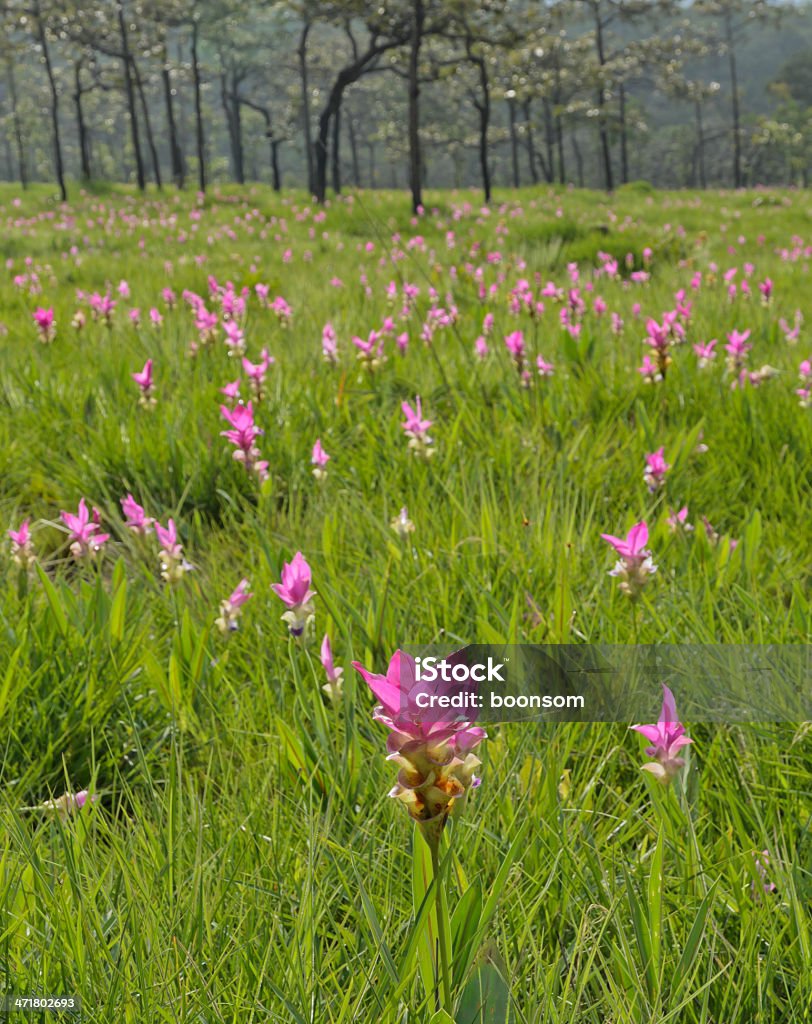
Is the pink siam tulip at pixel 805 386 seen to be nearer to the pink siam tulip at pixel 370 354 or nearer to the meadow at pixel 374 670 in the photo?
the meadow at pixel 374 670

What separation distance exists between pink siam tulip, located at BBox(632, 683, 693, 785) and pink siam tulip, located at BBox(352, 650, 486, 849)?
0.37 m

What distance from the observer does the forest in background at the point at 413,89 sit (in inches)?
854

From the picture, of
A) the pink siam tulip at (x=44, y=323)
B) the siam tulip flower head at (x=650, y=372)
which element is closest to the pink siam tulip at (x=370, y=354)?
the siam tulip flower head at (x=650, y=372)

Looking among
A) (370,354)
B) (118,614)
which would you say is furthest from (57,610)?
(370,354)

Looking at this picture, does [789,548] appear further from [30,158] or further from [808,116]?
[30,158]

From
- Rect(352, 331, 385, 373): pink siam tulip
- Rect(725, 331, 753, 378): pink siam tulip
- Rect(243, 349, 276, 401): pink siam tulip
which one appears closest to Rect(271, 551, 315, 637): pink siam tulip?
Rect(243, 349, 276, 401): pink siam tulip

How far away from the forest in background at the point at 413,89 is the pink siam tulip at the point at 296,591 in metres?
2.45

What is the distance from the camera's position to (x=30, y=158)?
110m

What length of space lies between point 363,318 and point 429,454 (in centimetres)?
284

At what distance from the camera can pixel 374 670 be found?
1621mm

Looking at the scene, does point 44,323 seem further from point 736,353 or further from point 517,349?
point 736,353

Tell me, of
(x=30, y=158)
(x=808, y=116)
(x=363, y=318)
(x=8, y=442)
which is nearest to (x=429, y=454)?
(x=8, y=442)

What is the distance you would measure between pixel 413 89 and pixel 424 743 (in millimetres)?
16966

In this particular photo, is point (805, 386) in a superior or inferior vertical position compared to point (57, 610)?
superior
